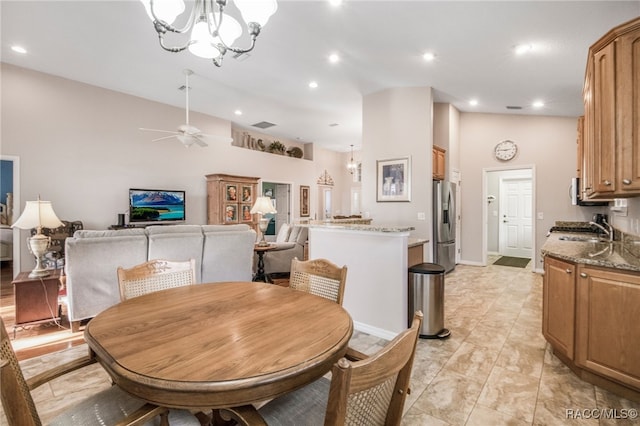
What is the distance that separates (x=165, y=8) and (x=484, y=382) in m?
3.35

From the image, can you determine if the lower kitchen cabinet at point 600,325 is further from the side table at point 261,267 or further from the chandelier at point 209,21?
the side table at point 261,267

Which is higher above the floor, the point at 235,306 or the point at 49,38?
the point at 49,38

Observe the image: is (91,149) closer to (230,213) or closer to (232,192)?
(232,192)

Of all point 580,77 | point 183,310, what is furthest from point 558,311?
point 580,77

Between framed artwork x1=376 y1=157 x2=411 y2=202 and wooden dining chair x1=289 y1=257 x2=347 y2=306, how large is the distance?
3385 millimetres

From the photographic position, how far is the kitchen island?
8.96ft

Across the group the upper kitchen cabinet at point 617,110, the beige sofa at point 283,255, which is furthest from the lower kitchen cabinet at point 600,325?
the beige sofa at point 283,255

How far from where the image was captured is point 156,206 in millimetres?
5828

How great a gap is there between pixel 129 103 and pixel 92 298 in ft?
13.6

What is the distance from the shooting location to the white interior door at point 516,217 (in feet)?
22.5

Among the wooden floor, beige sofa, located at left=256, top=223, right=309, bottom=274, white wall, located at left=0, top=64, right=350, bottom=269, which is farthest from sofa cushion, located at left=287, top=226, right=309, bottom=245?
the wooden floor

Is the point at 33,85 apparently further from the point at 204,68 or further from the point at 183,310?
the point at 183,310

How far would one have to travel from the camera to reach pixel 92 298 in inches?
115

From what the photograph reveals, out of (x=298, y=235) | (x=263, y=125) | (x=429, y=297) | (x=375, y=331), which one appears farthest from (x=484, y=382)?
(x=263, y=125)
